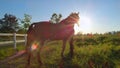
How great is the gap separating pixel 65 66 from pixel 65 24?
1.40 m

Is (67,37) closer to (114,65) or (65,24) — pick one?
(65,24)

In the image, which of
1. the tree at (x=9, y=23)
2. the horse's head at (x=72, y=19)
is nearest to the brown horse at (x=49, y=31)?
the horse's head at (x=72, y=19)

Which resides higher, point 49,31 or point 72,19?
point 72,19

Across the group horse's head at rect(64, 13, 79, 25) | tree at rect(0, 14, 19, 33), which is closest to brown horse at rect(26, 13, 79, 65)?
horse's head at rect(64, 13, 79, 25)

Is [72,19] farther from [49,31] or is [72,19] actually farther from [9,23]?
[9,23]

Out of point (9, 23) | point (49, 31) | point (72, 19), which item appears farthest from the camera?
point (9, 23)

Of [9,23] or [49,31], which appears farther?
[9,23]

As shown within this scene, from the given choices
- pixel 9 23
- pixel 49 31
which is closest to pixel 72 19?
pixel 49 31

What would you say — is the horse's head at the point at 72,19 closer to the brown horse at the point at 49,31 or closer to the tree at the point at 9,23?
the brown horse at the point at 49,31

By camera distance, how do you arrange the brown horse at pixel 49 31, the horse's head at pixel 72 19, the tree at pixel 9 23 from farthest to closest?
1. the tree at pixel 9 23
2. the horse's head at pixel 72 19
3. the brown horse at pixel 49 31

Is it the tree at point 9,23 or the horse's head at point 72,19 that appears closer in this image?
the horse's head at point 72,19

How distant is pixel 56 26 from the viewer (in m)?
7.60

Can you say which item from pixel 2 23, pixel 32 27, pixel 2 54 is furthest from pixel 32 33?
pixel 2 23

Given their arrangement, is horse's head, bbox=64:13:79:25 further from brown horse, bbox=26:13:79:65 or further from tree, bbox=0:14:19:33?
tree, bbox=0:14:19:33
